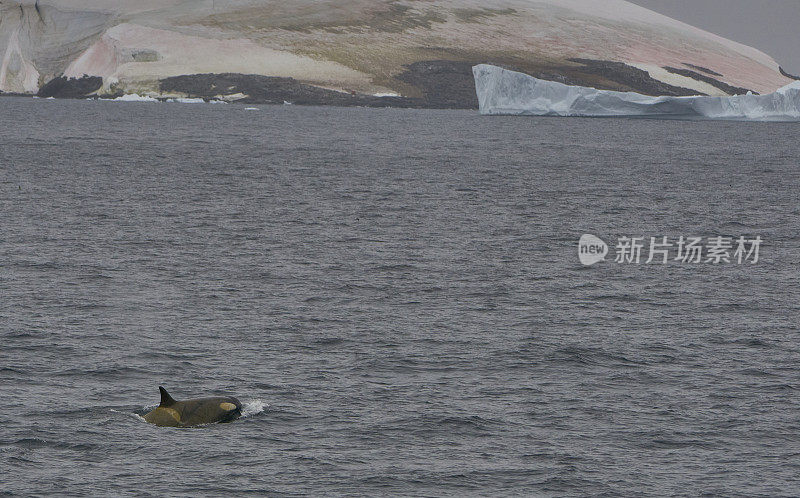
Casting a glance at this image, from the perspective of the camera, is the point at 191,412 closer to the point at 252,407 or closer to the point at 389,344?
the point at 252,407

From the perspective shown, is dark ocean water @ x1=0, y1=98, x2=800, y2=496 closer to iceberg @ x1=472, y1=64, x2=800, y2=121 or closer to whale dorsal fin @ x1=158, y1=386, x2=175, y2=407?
whale dorsal fin @ x1=158, y1=386, x2=175, y2=407

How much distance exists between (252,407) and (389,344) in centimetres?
756

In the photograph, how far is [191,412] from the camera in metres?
27.2

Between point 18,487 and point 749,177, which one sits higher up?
point 749,177

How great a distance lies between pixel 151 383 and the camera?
30.5 metres

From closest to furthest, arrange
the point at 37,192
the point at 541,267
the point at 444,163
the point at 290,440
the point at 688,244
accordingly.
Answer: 1. the point at 290,440
2. the point at 541,267
3. the point at 688,244
4. the point at 37,192
5. the point at 444,163

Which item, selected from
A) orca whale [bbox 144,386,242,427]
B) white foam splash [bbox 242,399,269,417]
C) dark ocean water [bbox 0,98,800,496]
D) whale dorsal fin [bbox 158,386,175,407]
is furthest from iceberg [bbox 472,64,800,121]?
whale dorsal fin [bbox 158,386,175,407]

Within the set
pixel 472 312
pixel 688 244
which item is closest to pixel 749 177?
pixel 688 244

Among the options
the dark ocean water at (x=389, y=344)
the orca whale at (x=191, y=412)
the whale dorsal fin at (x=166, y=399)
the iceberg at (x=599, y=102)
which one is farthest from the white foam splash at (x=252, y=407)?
the iceberg at (x=599, y=102)

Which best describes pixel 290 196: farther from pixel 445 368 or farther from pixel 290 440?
pixel 290 440

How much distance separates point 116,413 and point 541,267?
2610cm

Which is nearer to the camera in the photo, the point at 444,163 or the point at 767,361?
the point at 767,361

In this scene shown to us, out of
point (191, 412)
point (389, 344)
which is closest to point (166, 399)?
point (191, 412)

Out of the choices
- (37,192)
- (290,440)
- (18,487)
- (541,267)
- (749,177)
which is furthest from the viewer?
(749,177)
